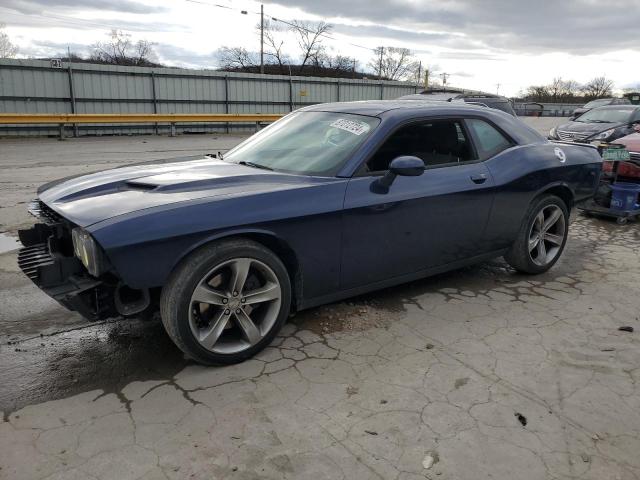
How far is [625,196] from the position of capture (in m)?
6.68

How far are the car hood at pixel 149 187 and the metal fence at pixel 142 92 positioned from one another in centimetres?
1598

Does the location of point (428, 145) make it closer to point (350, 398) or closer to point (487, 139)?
point (487, 139)

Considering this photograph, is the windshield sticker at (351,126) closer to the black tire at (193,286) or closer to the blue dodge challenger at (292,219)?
the blue dodge challenger at (292,219)

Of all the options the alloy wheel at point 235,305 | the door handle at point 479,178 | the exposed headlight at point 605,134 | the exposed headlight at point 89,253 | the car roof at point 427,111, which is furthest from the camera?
the exposed headlight at point 605,134

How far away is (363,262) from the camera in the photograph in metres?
3.53

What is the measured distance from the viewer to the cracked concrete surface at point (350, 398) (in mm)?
2301

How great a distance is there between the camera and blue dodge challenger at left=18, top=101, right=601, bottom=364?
2.83 metres

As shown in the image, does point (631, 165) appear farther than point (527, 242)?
Yes

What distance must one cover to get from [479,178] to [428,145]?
0.51 metres

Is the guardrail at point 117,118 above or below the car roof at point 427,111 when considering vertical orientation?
below

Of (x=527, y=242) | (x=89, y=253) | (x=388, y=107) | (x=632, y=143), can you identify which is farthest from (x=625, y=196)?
(x=89, y=253)

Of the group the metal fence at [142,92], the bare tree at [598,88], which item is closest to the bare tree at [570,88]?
the bare tree at [598,88]

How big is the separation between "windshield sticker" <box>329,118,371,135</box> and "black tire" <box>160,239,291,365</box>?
117 centimetres

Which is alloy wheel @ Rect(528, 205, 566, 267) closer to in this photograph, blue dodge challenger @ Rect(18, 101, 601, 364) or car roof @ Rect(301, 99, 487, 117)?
blue dodge challenger @ Rect(18, 101, 601, 364)
